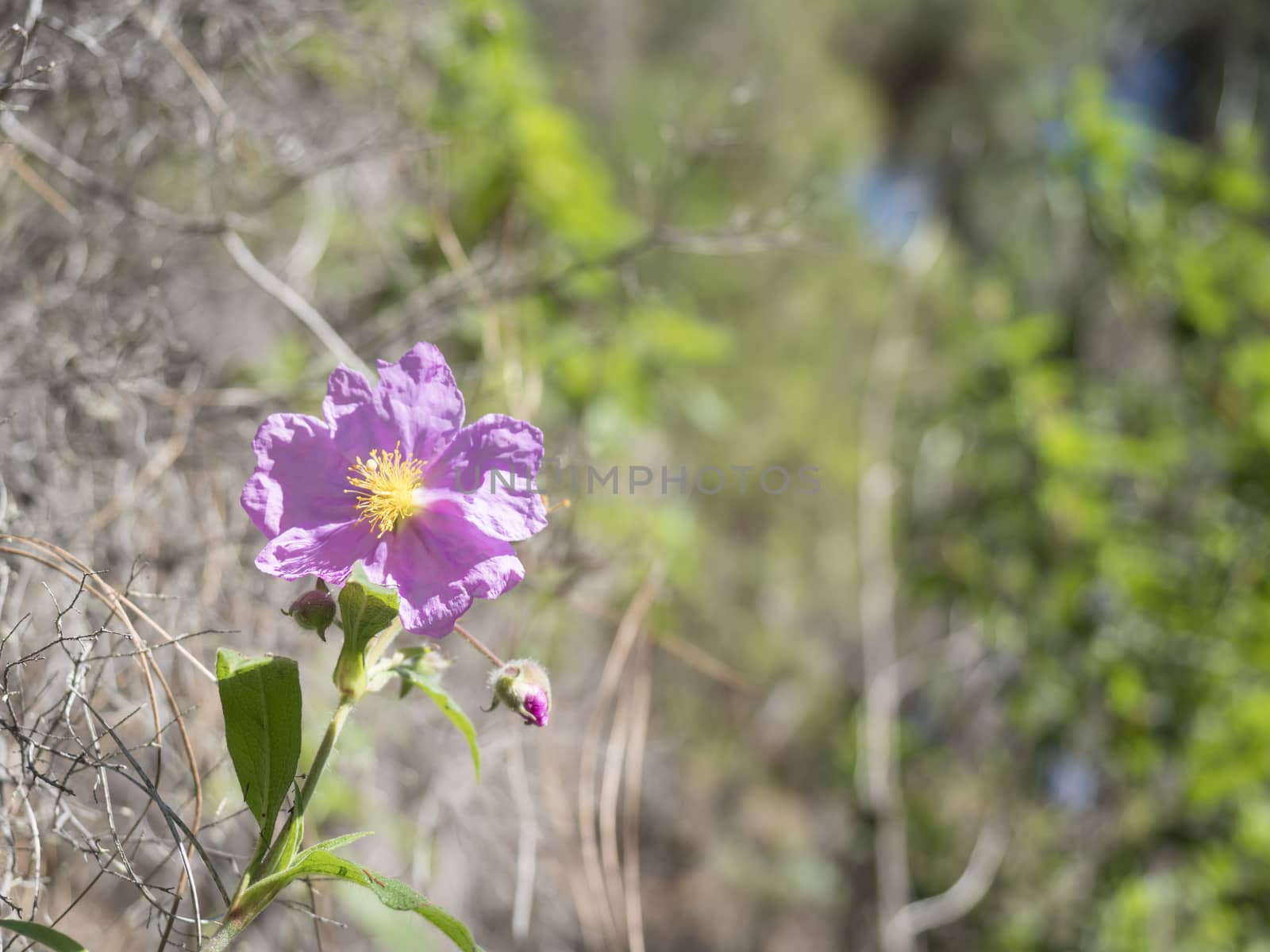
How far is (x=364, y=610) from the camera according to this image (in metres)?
0.65

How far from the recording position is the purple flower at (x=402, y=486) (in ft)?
2.19

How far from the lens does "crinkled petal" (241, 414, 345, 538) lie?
67 cm

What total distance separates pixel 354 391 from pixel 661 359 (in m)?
1.31

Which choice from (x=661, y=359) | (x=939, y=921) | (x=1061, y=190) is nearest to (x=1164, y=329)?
(x=1061, y=190)

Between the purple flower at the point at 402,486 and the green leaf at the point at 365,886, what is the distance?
Answer: 0.58ft

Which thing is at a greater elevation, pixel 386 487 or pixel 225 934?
pixel 386 487

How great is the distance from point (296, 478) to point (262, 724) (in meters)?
0.17

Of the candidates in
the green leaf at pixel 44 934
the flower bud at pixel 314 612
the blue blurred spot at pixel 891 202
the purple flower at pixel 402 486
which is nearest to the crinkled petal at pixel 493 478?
the purple flower at pixel 402 486

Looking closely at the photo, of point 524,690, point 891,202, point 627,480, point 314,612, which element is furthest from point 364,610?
point 891,202

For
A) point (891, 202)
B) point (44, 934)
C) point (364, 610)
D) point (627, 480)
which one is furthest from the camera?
point (891, 202)

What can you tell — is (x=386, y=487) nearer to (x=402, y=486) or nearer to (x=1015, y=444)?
(x=402, y=486)

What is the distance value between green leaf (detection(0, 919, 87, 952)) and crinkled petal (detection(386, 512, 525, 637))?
0.26 meters

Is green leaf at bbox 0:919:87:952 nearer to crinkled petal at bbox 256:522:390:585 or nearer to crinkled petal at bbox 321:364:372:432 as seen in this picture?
crinkled petal at bbox 256:522:390:585

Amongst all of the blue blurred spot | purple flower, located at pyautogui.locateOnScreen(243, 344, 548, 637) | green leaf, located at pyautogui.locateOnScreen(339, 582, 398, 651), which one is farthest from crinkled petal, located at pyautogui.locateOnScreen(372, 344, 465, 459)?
the blue blurred spot
